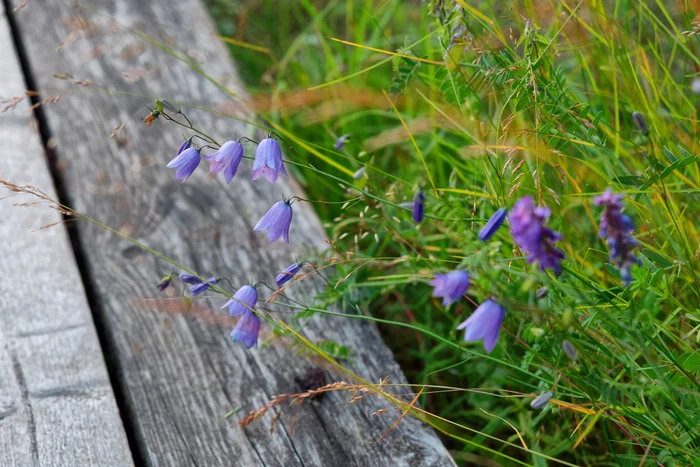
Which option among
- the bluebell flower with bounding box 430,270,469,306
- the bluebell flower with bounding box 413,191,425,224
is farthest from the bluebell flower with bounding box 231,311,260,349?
the bluebell flower with bounding box 430,270,469,306

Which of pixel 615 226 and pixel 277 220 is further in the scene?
pixel 277 220

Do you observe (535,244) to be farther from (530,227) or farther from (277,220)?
(277,220)

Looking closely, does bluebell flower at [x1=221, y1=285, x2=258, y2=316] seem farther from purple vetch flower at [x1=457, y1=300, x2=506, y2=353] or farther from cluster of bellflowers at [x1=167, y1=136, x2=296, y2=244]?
purple vetch flower at [x1=457, y1=300, x2=506, y2=353]

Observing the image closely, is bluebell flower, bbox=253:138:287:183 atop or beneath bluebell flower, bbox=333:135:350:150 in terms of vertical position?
atop

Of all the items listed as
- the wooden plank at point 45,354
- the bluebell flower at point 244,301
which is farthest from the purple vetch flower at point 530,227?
the wooden plank at point 45,354

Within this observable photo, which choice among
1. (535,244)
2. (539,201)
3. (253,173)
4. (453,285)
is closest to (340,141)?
(253,173)

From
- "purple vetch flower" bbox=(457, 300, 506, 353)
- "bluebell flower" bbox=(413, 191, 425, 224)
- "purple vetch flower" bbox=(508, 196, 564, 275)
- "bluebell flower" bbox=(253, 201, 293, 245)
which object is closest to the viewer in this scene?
"purple vetch flower" bbox=(508, 196, 564, 275)
